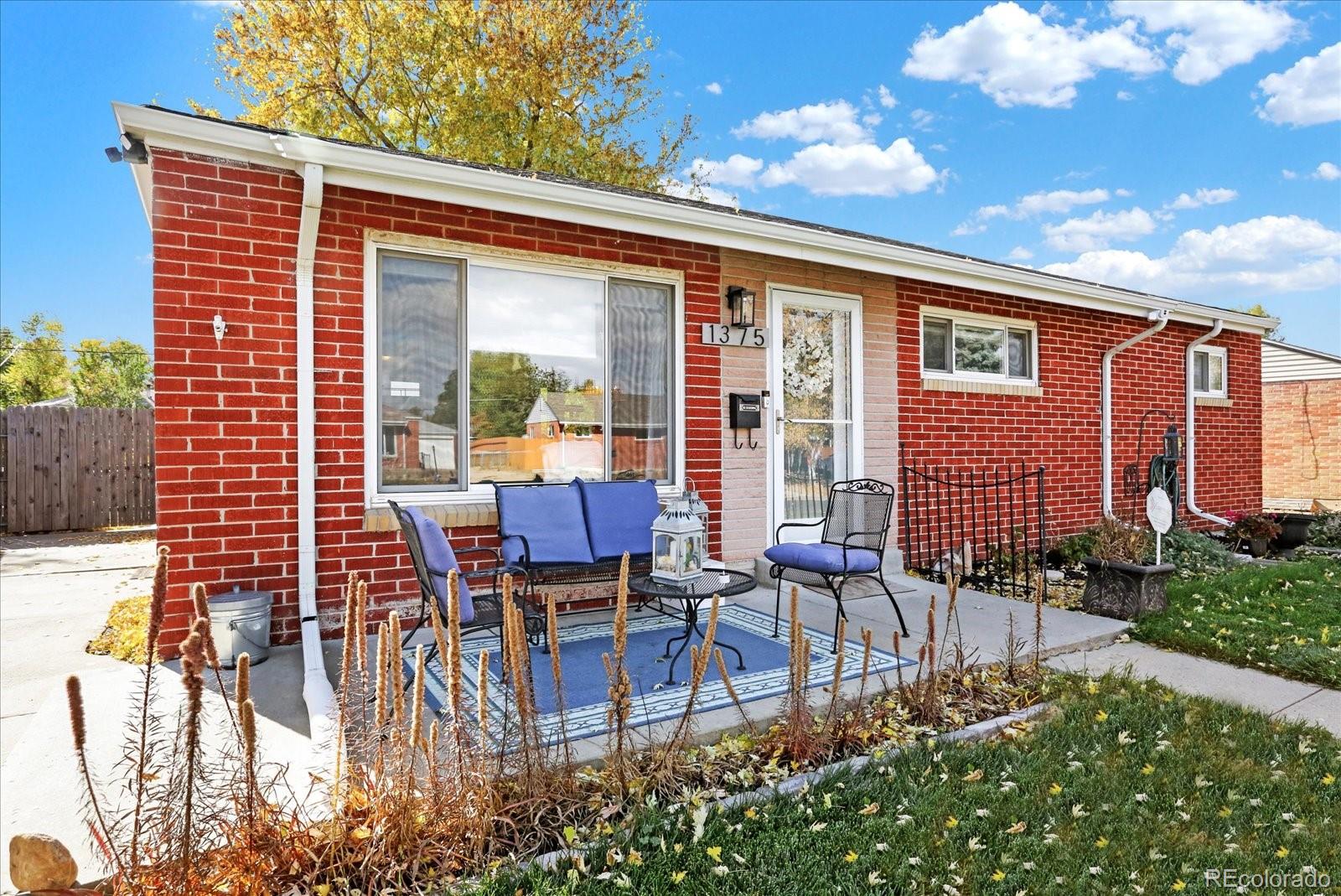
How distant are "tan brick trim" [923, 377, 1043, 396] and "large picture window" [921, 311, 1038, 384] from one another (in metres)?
0.08

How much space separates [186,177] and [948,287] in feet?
20.8

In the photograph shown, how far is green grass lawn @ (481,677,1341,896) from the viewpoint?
202 centimetres

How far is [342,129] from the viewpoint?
540 inches

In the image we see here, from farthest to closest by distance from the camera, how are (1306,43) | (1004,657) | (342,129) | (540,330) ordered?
(342,129)
(1306,43)
(540,330)
(1004,657)

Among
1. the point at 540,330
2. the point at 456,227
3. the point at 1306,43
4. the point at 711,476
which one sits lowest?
the point at 711,476

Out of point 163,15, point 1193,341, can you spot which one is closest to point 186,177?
point 163,15

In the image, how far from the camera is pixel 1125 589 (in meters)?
5.08

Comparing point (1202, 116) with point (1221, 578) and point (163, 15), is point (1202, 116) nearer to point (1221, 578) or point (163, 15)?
point (1221, 578)

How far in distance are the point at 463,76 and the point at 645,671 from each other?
12.5 meters

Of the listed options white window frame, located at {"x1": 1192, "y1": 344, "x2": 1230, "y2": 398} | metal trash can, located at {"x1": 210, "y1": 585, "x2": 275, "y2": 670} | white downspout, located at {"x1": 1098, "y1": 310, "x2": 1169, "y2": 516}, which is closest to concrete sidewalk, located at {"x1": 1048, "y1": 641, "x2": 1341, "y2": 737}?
metal trash can, located at {"x1": 210, "y1": 585, "x2": 275, "y2": 670}

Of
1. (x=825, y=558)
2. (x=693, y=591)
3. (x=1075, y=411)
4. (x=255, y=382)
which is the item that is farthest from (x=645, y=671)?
(x=1075, y=411)

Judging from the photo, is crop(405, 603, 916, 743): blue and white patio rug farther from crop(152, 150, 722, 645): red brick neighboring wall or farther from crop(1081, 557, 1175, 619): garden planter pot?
crop(1081, 557, 1175, 619): garden planter pot

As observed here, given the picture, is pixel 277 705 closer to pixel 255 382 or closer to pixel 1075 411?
pixel 255 382

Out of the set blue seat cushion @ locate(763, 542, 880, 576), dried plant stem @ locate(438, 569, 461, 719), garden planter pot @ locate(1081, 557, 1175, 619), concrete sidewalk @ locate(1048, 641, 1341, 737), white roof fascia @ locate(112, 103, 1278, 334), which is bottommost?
concrete sidewalk @ locate(1048, 641, 1341, 737)
